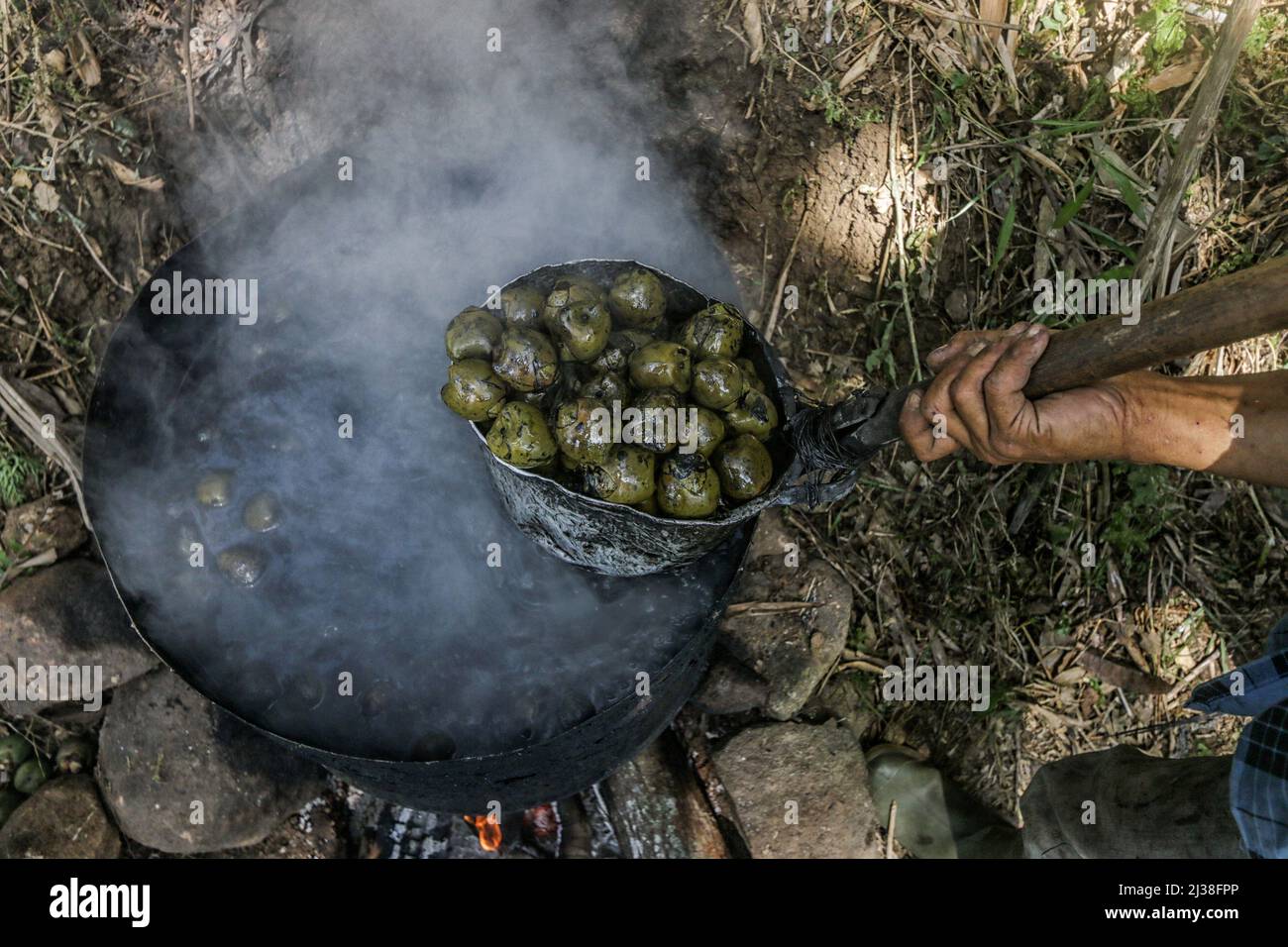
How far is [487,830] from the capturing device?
12.0 ft

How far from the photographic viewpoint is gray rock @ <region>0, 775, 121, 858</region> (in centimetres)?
354

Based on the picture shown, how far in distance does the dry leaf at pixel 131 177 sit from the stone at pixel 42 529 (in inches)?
60.2

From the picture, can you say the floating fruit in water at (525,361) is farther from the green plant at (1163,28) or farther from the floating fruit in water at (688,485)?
the green plant at (1163,28)

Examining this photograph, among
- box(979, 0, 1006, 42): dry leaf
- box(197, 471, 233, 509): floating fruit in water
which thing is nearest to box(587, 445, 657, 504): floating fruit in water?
box(197, 471, 233, 509): floating fruit in water

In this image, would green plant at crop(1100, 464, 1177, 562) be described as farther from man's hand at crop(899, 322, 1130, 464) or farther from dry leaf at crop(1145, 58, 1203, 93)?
man's hand at crop(899, 322, 1130, 464)

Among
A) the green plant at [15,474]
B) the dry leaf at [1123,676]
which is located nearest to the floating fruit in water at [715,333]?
the dry leaf at [1123,676]

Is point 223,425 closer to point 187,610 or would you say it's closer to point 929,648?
point 187,610

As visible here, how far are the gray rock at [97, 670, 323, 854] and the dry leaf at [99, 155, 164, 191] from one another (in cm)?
229

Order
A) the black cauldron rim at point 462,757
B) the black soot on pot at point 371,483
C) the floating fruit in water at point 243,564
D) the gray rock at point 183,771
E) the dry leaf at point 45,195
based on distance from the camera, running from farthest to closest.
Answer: the dry leaf at point 45,195
the gray rock at point 183,771
the floating fruit in water at point 243,564
the black soot on pot at point 371,483
the black cauldron rim at point 462,757

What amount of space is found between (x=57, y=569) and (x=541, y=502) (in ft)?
8.63

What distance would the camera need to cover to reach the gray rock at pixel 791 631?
385cm

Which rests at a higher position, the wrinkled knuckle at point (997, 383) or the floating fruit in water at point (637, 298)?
the floating fruit in water at point (637, 298)

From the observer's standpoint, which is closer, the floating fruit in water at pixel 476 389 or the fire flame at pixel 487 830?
the floating fruit in water at pixel 476 389

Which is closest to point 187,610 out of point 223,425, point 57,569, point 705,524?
point 223,425
